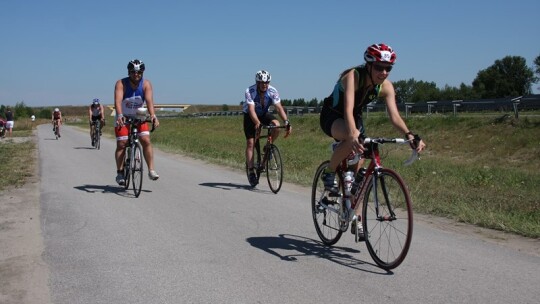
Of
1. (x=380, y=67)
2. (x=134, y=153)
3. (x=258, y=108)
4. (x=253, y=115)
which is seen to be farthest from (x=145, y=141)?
(x=380, y=67)

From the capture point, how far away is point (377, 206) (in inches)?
201

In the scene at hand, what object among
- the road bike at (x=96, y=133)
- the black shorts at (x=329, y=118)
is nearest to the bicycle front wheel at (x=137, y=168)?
the black shorts at (x=329, y=118)

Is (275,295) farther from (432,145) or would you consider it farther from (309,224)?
(432,145)

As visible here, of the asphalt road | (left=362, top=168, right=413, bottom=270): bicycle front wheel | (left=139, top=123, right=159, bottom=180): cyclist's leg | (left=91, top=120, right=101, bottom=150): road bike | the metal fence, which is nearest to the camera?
the asphalt road

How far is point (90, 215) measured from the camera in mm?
7637

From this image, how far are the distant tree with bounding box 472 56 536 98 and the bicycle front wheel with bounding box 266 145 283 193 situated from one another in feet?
296

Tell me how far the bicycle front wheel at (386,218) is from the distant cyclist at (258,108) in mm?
4578

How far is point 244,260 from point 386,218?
1.38 m

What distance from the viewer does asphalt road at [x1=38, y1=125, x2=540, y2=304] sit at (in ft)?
14.3

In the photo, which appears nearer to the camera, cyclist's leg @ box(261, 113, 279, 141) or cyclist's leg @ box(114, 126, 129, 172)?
cyclist's leg @ box(114, 126, 129, 172)

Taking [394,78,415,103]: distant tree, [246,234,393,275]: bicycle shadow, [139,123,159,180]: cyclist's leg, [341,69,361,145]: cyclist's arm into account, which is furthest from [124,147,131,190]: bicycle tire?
[394,78,415,103]: distant tree

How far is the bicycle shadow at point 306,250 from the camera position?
17.1 ft

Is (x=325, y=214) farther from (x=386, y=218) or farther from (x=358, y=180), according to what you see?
(x=386, y=218)

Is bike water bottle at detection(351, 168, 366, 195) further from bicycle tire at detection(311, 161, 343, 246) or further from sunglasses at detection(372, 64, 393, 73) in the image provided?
sunglasses at detection(372, 64, 393, 73)
